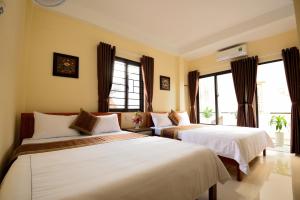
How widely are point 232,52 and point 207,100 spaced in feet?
5.61

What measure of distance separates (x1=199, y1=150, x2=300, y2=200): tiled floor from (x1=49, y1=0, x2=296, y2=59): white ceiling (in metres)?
2.83

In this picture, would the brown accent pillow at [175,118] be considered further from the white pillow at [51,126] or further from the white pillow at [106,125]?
the white pillow at [51,126]

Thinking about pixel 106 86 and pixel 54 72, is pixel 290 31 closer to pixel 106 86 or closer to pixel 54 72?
pixel 106 86

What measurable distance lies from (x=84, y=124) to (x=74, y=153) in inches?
42.0

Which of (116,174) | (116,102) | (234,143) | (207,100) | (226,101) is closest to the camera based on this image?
(116,174)

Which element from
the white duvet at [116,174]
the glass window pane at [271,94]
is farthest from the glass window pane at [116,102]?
the glass window pane at [271,94]

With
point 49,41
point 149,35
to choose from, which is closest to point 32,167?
point 49,41

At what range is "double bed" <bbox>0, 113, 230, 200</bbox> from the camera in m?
0.78

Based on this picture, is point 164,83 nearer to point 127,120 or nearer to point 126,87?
point 126,87

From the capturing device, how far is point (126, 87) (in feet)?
12.1

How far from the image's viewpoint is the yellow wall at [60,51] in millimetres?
2516

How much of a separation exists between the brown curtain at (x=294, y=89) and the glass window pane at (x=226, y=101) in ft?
4.57

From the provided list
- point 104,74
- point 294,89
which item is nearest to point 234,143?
point 294,89

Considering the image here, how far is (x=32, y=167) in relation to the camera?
106cm
